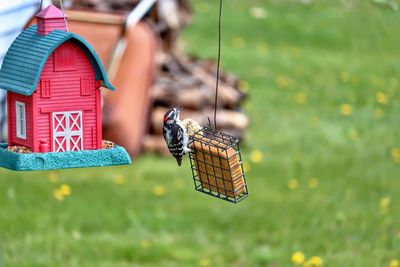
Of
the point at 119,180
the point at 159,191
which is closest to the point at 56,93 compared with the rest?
the point at 159,191

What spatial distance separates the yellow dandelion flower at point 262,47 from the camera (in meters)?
12.9

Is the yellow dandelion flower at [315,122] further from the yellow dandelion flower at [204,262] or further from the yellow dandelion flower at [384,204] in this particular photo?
the yellow dandelion flower at [204,262]

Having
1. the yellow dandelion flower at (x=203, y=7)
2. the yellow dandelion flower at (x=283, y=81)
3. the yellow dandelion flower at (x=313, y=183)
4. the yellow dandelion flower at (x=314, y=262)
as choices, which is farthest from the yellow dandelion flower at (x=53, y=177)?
the yellow dandelion flower at (x=203, y=7)

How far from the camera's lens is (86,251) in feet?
21.1

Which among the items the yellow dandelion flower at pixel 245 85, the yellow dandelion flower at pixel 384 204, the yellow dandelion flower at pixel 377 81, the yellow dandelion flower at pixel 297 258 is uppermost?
the yellow dandelion flower at pixel 377 81

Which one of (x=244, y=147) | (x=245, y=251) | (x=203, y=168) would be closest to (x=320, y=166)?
(x=244, y=147)

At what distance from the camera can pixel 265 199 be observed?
25.4ft

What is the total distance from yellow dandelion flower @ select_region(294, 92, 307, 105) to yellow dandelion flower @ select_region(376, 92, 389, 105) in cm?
75

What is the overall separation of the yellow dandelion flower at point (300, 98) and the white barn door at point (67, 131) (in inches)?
288

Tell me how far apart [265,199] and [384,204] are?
856 millimetres

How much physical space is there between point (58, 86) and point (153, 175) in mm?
4744

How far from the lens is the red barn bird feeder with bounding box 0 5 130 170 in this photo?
3430 millimetres

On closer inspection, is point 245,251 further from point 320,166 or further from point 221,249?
point 320,166

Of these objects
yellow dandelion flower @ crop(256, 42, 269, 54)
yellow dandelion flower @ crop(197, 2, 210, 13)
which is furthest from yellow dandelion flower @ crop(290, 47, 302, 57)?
yellow dandelion flower @ crop(197, 2, 210, 13)
